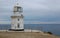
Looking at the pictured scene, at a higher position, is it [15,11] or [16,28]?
[15,11]

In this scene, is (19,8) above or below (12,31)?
above

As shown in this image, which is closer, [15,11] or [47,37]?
[47,37]

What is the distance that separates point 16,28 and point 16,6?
3.03m

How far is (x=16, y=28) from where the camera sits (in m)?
31.1

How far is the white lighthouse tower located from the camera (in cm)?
3095

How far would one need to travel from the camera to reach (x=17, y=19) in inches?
1227

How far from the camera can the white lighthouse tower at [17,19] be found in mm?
30953

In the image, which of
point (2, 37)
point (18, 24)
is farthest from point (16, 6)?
point (2, 37)

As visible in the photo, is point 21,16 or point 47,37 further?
point 21,16

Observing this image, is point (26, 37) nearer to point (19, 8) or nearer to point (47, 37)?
point (47, 37)

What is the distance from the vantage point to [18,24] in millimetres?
30953

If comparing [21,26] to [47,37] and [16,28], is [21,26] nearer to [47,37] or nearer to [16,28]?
[16,28]

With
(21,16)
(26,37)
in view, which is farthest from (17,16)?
(26,37)

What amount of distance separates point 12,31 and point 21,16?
94.3 inches
